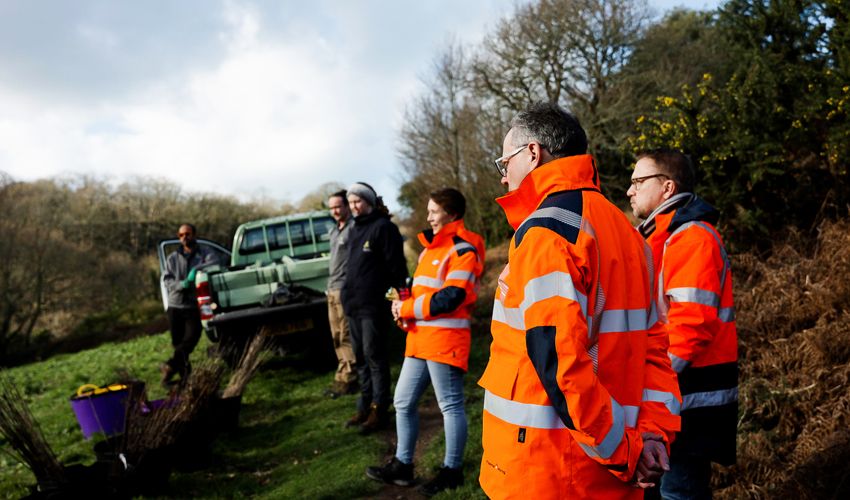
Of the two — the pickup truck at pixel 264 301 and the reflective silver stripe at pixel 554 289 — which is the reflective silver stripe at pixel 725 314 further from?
the pickup truck at pixel 264 301

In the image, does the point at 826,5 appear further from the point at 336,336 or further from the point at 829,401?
the point at 336,336

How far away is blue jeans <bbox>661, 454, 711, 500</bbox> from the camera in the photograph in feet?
8.43

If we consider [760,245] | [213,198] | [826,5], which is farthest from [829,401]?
[213,198]

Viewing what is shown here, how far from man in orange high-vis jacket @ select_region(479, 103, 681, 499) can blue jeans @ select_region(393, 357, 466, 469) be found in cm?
188

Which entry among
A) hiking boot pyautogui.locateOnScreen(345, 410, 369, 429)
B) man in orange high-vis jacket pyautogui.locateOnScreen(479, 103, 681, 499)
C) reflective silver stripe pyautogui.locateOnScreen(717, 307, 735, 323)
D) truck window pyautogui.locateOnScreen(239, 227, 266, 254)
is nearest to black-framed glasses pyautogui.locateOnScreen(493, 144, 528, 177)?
man in orange high-vis jacket pyautogui.locateOnScreen(479, 103, 681, 499)

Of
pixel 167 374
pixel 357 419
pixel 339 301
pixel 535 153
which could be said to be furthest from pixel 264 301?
pixel 535 153

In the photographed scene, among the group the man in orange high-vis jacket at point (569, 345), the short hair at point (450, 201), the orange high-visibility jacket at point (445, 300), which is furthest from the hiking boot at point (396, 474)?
the man in orange high-vis jacket at point (569, 345)

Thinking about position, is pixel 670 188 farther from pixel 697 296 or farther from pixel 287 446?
pixel 287 446

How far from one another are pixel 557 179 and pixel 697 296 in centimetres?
108

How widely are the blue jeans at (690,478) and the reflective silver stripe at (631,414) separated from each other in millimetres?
1023

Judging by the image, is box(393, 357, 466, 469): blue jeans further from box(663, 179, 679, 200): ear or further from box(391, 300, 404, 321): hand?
box(663, 179, 679, 200): ear

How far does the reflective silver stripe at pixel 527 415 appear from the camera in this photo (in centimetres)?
170

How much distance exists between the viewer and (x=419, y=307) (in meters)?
3.76

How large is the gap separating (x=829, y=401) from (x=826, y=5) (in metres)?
4.75
